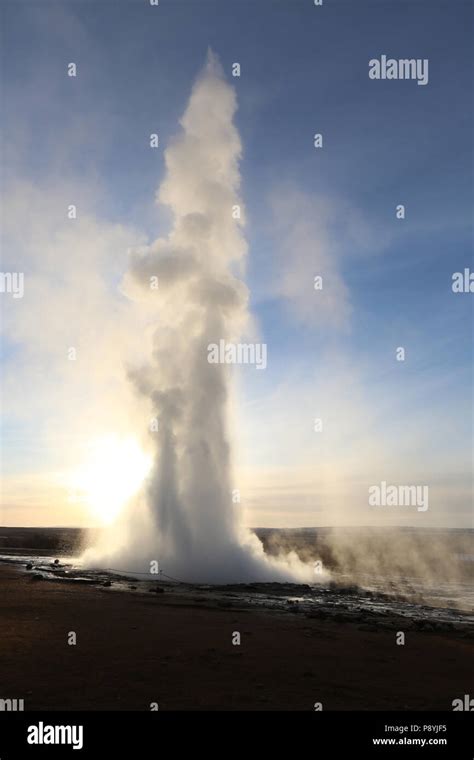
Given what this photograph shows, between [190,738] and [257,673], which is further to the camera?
[257,673]

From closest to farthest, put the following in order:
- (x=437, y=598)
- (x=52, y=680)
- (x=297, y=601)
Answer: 1. (x=52, y=680)
2. (x=297, y=601)
3. (x=437, y=598)

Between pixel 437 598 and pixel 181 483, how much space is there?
20.4 meters

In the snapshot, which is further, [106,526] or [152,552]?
[106,526]

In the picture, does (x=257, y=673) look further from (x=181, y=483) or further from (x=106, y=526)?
(x=106, y=526)

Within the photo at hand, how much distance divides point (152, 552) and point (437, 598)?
21.3m

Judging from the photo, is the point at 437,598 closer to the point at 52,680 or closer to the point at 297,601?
the point at 297,601

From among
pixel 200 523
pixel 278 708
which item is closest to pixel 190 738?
pixel 278 708

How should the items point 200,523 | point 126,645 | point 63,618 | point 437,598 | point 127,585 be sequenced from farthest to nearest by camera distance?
point 200,523, point 437,598, point 127,585, point 63,618, point 126,645

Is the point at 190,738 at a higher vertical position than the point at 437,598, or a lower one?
higher

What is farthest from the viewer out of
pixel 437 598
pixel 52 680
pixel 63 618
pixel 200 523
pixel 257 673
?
pixel 200 523

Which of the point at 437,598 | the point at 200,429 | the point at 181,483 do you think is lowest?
the point at 437,598

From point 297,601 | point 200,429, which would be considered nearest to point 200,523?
point 200,429

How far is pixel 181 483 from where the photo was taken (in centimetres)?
3912

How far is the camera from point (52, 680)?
1216 centimetres
